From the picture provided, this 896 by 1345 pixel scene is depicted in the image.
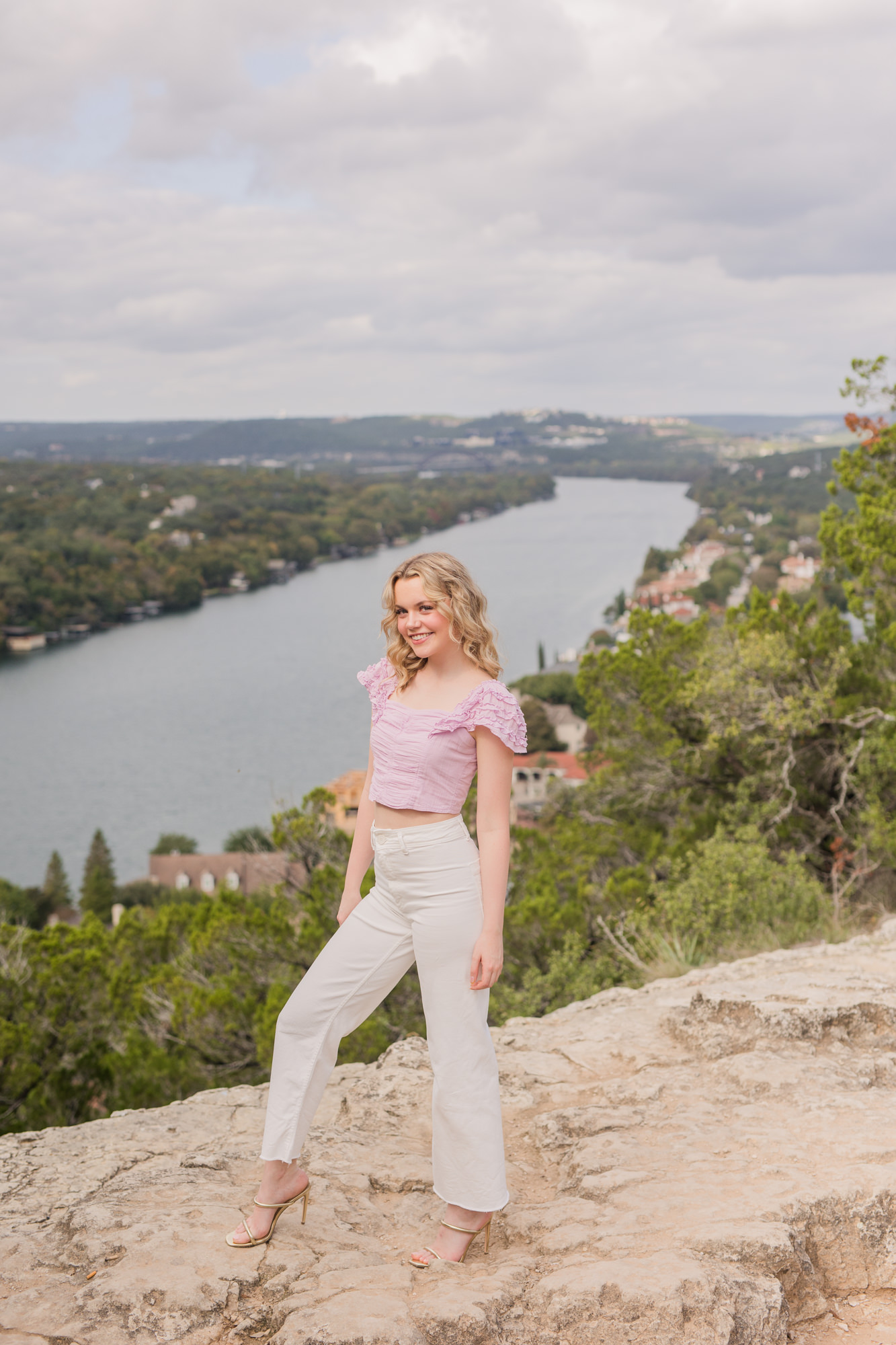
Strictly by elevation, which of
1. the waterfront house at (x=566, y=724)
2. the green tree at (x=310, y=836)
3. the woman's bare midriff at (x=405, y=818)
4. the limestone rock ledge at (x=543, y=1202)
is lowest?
the waterfront house at (x=566, y=724)

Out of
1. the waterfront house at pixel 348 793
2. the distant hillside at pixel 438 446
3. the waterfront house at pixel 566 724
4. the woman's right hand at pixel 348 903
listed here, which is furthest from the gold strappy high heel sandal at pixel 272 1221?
the distant hillside at pixel 438 446

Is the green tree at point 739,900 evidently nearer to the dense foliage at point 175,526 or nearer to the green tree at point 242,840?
the green tree at point 242,840

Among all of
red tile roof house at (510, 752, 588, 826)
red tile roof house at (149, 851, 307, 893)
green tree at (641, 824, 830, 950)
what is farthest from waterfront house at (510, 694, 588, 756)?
green tree at (641, 824, 830, 950)

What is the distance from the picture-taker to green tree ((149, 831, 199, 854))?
106ft

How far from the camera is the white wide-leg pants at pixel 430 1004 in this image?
2092 mm

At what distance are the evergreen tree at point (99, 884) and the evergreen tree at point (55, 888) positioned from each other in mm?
543

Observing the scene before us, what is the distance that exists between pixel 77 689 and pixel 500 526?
5461 cm

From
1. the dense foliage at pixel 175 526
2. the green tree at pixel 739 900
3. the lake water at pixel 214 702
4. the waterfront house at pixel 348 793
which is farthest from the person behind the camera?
the dense foliage at pixel 175 526

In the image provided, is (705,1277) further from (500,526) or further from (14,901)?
(500,526)

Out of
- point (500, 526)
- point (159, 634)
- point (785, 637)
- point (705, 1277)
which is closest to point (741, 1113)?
point (705, 1277)

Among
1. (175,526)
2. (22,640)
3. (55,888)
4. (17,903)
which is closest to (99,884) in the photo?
(17,903)

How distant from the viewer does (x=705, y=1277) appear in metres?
1.92

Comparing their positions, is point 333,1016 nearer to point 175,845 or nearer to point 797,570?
point 175,845

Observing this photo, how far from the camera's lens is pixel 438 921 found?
209cm
